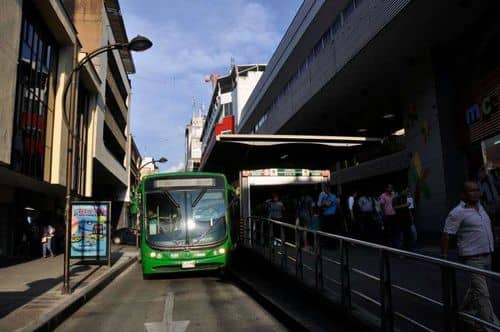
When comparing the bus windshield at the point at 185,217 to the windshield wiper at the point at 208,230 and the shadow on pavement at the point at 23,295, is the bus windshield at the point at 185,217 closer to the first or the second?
the windshield wiper at the point at 208,230

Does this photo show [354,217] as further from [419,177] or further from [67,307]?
[67,307]

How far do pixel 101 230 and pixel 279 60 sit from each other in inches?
521

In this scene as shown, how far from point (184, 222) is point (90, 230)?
15.2 ft

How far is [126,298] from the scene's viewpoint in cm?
1023

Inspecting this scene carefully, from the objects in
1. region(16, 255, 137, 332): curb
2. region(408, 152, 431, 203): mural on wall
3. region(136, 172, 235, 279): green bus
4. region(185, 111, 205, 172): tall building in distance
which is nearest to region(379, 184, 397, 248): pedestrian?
region(408, 152, 431, 203): mural on wall

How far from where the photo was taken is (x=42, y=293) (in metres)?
10.1

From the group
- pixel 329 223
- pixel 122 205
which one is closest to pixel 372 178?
pixel 329 223

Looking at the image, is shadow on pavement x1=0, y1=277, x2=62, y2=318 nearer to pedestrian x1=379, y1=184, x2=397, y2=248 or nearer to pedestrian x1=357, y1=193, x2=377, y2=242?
pedestrian x1=379, y1=184, x2=397, y2=248

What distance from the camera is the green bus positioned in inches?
486

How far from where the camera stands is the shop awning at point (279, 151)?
39.6 ft

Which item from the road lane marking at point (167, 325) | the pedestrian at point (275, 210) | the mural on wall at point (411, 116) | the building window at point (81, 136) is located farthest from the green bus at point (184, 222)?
the building window at point (81, 136)

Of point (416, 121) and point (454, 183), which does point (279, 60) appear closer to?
point (416, 121)

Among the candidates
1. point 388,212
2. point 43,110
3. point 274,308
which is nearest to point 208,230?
point 388,212

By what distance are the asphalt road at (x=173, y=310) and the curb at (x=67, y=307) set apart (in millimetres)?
123
